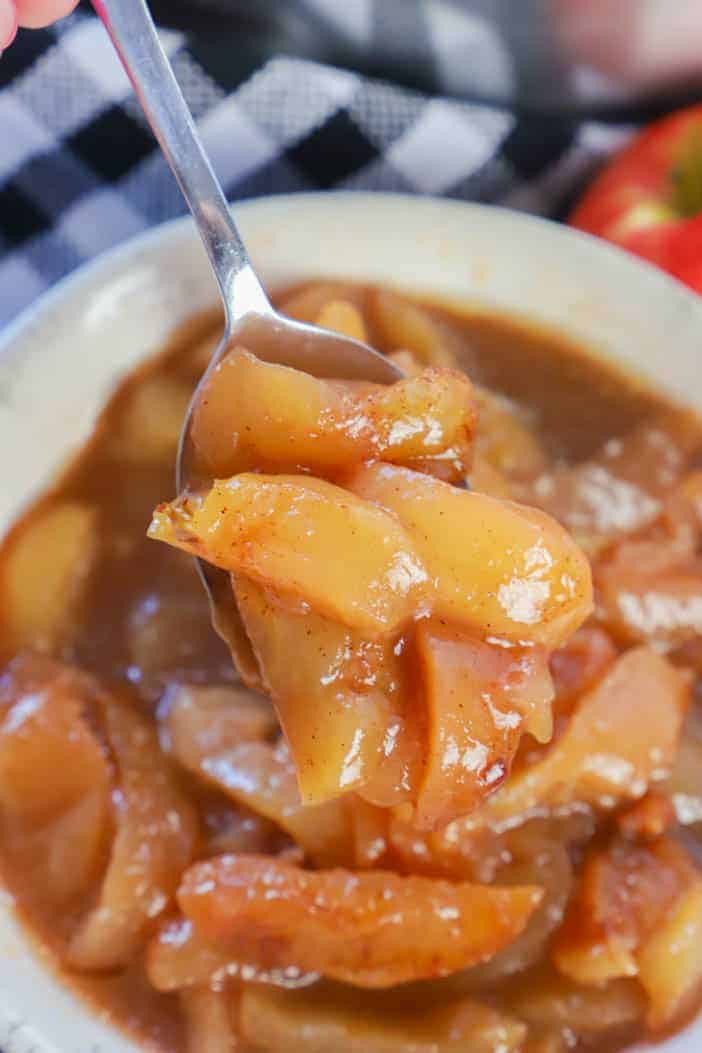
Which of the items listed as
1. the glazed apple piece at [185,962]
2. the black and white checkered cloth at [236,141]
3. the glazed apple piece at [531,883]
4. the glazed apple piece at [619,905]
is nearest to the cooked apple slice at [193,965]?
the glazed apple piece at [185,962]

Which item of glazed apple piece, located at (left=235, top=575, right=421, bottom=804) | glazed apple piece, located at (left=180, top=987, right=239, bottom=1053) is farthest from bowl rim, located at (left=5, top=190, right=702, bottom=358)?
glazed apple piece, located at (left=180, top=987, right=239, bottom=1053)

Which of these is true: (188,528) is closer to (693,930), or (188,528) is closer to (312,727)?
(312,727)

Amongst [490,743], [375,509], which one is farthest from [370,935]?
[375,509]

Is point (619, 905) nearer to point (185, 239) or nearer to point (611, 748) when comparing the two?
point (611, 748)

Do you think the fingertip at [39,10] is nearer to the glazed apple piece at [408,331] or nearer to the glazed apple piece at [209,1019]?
the glazed apple piece at [408,331]

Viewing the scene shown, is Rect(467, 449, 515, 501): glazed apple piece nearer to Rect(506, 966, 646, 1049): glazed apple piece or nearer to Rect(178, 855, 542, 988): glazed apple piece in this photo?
Rect(178, 855, 542, 988): glazed apple piece

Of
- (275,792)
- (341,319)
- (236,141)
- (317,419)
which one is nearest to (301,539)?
(317,419)
